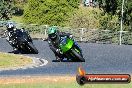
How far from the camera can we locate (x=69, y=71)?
1772 cm

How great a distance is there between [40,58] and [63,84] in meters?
9.97

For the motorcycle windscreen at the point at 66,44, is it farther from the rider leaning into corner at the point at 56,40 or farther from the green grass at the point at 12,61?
the green grass at the point at 12,61

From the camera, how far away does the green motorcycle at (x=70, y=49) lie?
21.4 m

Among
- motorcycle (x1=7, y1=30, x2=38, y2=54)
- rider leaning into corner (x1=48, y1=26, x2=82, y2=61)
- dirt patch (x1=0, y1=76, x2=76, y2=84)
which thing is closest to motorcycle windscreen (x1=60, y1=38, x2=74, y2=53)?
rider leaning into corner (x1=48, y1=26, x2=82, y2=61)

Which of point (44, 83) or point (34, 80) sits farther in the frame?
point (34, 80)

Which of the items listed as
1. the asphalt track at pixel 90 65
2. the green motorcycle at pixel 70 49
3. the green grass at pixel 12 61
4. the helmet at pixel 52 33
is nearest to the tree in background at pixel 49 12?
the asphalt track at pixel 90 65

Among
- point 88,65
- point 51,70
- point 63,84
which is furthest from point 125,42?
point 63,84

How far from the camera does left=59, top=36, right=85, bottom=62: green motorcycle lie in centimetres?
2139

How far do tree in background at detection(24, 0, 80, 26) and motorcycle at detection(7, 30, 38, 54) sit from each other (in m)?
26.3

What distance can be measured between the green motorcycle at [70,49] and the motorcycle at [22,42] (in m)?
3.89

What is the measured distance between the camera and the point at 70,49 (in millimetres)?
21359

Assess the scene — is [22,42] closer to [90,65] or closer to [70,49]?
[70,49]

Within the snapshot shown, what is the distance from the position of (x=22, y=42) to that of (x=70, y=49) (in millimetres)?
4559

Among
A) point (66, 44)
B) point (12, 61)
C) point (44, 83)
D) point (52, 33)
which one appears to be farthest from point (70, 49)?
point (44, 83)
